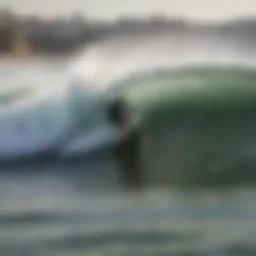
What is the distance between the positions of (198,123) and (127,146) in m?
0.13

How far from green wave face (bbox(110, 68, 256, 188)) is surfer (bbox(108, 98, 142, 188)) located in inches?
0.6

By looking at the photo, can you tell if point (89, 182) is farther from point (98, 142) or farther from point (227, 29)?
point (227, 29)

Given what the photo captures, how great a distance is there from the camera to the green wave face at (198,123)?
3.73 feet

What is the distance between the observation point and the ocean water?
1.11m

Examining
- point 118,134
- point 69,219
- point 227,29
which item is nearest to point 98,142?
point 118,134

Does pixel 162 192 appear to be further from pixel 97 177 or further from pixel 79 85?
pixel 79 85

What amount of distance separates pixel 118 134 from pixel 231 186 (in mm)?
209

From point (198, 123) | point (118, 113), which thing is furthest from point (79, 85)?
point (198, 123)

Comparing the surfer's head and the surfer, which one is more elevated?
the surfer's head

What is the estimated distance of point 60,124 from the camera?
44.9 inches

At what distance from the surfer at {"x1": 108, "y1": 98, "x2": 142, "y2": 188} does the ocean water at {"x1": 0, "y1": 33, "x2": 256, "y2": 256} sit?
0.02 m

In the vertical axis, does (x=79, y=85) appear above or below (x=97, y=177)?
above

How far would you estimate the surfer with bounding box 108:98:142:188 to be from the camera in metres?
1.13

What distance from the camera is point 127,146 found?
113 centimetres
